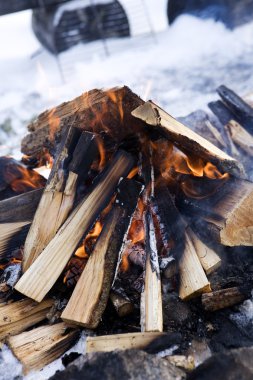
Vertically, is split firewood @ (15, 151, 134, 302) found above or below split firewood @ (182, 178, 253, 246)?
above

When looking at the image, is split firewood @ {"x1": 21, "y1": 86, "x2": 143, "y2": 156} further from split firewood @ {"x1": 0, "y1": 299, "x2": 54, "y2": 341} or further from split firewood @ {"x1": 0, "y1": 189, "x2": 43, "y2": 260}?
split firewood @ {"x1": 0, "y1": 299, "x2": 54, "y2": 341}

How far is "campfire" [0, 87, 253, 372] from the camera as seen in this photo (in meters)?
2.25

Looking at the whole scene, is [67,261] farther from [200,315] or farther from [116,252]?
[200,315]

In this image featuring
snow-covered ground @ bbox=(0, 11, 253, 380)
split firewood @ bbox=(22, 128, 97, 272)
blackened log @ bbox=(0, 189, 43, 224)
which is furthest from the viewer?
snow-covered ground @ bbox=(0, 11, 253, 380)

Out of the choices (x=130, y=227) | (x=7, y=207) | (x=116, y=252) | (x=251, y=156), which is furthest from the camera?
(x=251, y=156)

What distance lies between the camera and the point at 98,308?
222 centimetres

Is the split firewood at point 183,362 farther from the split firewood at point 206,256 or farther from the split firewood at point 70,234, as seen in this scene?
the split firewood at point 70,234

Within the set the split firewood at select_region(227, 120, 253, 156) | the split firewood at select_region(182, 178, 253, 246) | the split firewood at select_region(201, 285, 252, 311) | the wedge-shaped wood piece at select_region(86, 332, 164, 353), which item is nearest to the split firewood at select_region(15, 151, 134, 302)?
the wedge-shaped wood piece at select_region(86, 332, 164, 353)

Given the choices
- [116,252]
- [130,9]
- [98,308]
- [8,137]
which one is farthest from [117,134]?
[130,9]

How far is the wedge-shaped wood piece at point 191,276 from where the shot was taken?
2275mm

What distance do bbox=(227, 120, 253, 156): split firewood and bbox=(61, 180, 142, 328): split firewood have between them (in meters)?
1.47

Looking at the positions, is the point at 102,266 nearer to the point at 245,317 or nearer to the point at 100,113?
the point at 245,317

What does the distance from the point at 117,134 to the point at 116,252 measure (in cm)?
92

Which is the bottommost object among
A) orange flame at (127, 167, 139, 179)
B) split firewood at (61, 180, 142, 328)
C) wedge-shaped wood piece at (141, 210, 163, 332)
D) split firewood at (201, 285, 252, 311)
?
split firewood at (201, 285, 252, 311)
